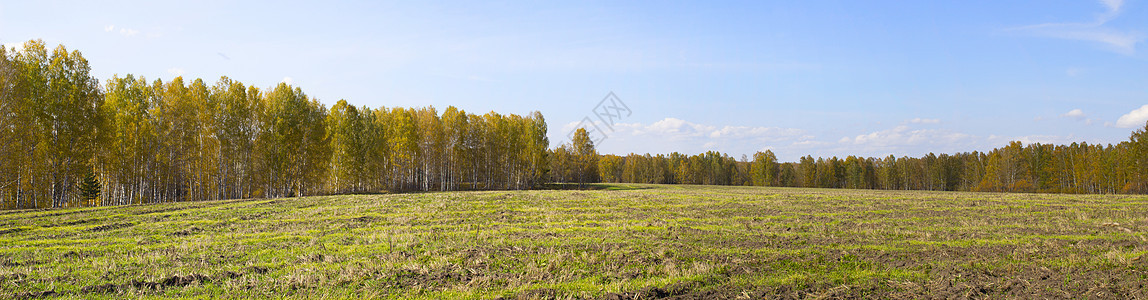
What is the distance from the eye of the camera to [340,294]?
760 cm

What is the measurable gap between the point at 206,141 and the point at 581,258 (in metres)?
46.3

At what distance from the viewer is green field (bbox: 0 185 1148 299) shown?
25.8 ft

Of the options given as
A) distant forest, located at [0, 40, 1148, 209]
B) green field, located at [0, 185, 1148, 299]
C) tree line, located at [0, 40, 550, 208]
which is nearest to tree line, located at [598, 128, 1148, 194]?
distant forest, located at [0, 40, 1148, 209]

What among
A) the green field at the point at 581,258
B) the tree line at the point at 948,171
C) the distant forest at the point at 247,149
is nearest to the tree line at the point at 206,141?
the distant forest at the point at 247,149

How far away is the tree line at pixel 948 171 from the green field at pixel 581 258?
7808 cm

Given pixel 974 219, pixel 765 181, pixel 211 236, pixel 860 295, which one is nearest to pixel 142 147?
pixel 211 236

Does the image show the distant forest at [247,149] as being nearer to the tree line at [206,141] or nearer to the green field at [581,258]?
the tree line at [206,141]

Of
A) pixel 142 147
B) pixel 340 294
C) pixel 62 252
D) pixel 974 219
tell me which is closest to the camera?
pixel 340 294

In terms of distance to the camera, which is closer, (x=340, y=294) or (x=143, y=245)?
(x=340, y=294)

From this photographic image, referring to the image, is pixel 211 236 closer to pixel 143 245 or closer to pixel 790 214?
pixel 143 245

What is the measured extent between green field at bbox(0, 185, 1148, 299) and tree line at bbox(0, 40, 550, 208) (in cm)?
1792

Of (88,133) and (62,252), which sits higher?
(88,133)

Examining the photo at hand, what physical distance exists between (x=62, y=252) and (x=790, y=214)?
78.6 feet

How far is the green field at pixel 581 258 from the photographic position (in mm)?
7852
